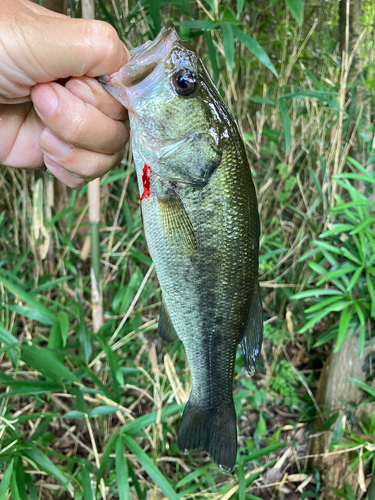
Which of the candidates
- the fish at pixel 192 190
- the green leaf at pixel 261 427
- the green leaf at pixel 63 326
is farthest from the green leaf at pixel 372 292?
the green leaf at pixel 63 326

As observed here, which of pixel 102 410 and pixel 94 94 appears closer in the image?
pixel 94 94

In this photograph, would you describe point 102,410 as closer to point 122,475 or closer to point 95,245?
point 122,475

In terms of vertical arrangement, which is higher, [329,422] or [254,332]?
[254,332]

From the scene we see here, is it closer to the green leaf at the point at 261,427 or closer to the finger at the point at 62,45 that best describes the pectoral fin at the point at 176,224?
the finger at the point at 62,45

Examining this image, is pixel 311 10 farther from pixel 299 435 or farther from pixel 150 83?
pixel 299 435

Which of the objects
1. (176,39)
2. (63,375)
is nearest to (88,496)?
(63,375)

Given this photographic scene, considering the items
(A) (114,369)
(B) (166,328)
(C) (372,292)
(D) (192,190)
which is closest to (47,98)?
(D) (192,190)
